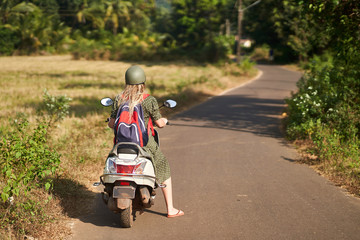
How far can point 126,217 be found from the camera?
4863 millimetres

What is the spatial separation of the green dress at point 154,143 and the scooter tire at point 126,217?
50 centimetres

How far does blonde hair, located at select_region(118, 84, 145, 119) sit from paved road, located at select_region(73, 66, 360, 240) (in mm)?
1374

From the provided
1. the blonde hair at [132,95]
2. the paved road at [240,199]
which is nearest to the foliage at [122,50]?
the paved road at [240,199]

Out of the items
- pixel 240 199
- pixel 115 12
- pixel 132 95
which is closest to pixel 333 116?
pixel 240 199

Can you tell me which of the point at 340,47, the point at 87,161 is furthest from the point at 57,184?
the point at 340,47

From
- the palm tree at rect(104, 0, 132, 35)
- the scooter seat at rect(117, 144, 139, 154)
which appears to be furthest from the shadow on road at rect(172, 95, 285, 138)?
the palm tree at rect(104, 0, 132, 35)

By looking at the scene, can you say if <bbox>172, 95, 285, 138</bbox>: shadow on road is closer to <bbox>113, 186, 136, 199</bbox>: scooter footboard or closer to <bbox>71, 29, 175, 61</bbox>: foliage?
<bbox>113, 186, 136, 199</bbox>: scooter footboard

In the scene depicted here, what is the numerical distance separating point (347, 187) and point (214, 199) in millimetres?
2014

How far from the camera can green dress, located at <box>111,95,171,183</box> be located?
16.4 feet

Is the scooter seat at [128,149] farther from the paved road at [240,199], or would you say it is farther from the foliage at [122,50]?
the foliage at [122,50]

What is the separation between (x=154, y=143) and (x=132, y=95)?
61 cm

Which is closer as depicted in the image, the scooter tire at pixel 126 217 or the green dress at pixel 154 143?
the scooter tire at pixel 126 217

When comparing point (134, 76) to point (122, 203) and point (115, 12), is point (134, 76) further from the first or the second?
point (115, 12)

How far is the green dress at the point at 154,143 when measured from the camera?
499 cm
